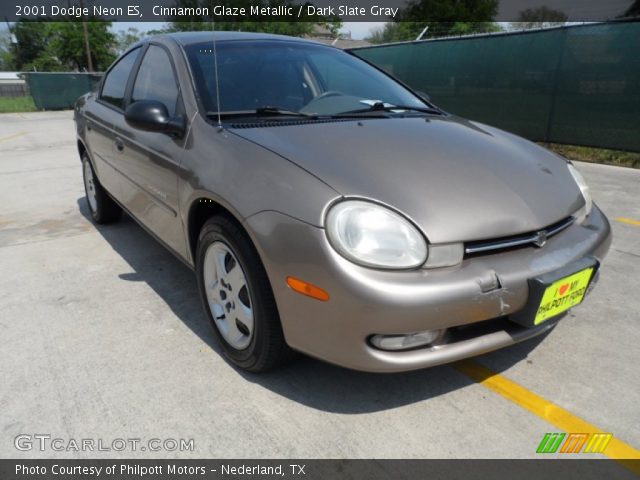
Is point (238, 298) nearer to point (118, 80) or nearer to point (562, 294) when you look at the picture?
point (562, 294)

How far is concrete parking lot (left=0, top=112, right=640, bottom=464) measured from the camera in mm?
1803

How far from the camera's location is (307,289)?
1695 millimetres

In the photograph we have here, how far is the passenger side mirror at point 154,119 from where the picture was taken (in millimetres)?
2344

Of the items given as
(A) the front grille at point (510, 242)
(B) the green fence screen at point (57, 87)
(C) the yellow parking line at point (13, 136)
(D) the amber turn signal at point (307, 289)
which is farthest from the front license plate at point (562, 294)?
(B) the green fence screen at point (57, 87)

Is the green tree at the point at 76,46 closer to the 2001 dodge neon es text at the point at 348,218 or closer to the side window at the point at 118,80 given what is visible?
the side window at the point at 118,80

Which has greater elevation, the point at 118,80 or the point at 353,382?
the point at 118,80

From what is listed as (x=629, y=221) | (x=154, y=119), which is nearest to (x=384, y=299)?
(x=154, y=119)

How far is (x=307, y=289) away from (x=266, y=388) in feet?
Result: 2.07

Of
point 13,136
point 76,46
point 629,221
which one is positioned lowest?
point 13,136

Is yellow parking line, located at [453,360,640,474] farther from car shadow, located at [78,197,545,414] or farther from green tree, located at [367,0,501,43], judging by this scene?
green tree, located at [367,0,501,43]

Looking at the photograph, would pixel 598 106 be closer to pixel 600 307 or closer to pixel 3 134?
pixel 600 307

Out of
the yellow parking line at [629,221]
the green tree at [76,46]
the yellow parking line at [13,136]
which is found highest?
the green tree at [76,46]

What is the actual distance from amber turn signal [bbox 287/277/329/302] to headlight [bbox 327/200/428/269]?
6.1 inches

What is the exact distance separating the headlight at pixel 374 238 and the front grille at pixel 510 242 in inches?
7.9
